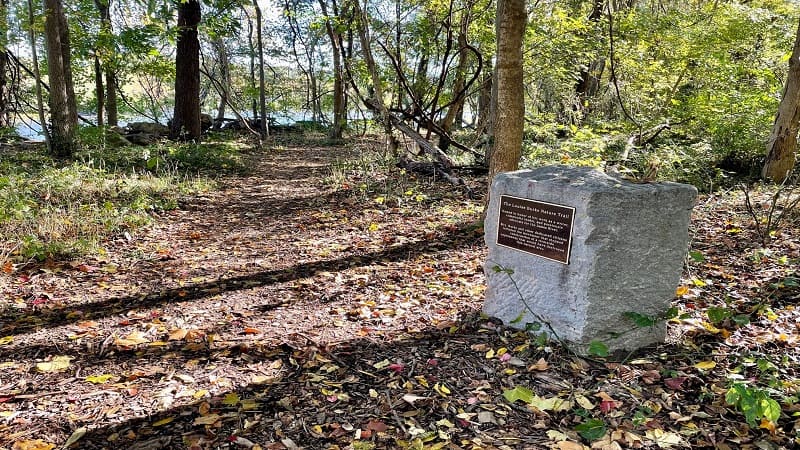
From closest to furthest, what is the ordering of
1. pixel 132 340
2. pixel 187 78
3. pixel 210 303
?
pixel 132 340 → pixel 210 303 → pixel 187 78

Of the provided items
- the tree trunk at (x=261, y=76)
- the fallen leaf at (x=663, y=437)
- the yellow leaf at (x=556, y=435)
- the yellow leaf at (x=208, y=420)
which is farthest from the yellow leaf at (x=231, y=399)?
the tree trunk at (x=261, y=76)

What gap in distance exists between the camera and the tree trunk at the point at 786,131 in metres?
7.03

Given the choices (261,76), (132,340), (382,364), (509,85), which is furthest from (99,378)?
(261,76)

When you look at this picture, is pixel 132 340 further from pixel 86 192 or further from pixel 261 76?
pixel 261 76

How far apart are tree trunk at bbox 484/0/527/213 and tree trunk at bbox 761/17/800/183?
488 centimetres

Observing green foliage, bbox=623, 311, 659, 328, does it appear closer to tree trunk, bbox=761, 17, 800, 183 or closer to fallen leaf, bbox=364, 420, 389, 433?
fallen leaf, bbox=364, 420, 389, 433

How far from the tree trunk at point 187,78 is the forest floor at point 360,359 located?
816 centimetres

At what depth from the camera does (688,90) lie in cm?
1177

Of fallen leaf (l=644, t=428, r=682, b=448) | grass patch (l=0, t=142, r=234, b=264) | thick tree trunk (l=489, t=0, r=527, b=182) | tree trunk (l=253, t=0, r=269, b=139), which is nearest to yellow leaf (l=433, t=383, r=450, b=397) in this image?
fallen leaf (l=644, t=428, r=682, b=448)

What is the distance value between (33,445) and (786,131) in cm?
964

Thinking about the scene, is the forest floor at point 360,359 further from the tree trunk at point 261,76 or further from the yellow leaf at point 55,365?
the tree trunk at point 261,76

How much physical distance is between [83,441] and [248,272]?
2.62 m

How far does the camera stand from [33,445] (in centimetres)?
224

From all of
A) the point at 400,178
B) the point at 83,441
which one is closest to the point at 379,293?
the point at 83,441
